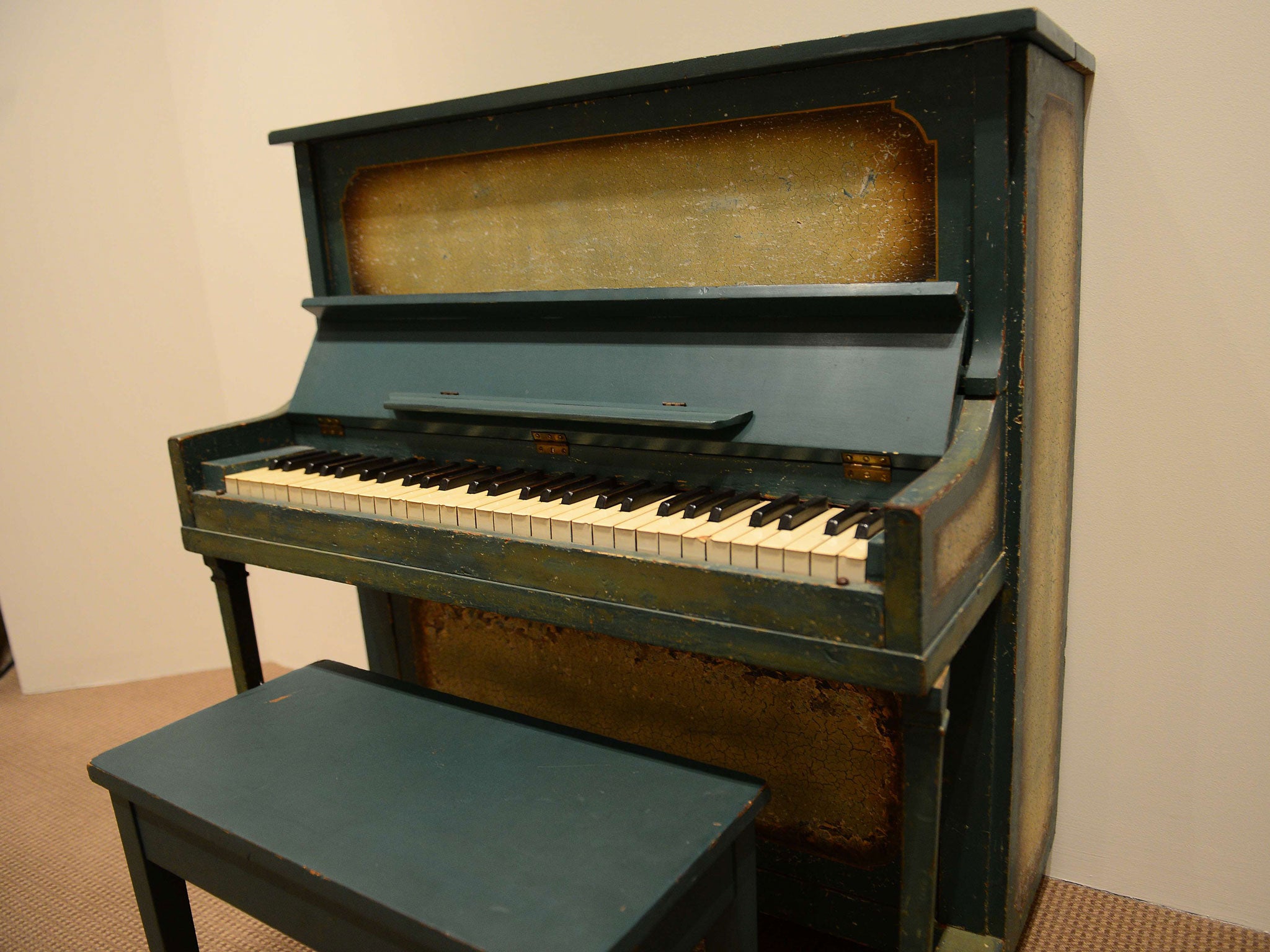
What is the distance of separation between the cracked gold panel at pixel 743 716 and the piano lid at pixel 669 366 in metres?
0.52

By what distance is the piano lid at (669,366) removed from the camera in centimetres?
142

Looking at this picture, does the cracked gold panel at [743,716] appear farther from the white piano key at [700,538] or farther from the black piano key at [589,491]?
the white piano key at [700,538]

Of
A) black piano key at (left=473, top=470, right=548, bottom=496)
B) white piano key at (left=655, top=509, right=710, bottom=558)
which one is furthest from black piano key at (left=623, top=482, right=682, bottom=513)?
black piano key at (left=473, top=470, right=548, bottom=496)

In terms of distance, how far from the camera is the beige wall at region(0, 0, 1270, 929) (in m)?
1.66

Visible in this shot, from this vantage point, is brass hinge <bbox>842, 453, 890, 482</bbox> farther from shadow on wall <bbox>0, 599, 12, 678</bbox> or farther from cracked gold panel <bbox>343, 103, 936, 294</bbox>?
shadow on wall <bbox>0, 599, 12, 678</bbox>

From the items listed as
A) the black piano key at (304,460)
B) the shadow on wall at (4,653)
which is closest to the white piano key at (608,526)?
the black piano key at (304,460)

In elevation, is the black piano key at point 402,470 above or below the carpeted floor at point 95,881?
above

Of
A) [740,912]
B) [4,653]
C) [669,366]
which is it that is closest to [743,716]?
[740,912]

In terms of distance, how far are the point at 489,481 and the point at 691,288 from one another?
1.60ft

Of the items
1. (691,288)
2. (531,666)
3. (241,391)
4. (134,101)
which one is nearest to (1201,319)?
(691,288)

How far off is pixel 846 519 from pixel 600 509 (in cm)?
38

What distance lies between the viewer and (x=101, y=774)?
1545 millimetres

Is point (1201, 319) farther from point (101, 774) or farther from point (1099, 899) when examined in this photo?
point (101, 774)

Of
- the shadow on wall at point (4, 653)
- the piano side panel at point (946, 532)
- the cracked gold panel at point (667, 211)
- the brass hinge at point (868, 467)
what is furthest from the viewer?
the shadow on wall at point (4, 653)
